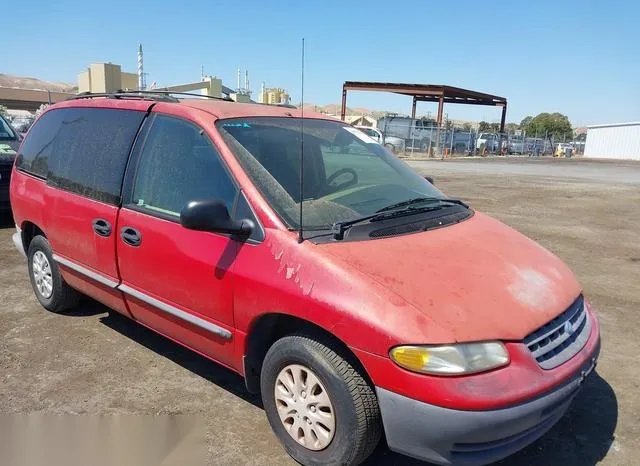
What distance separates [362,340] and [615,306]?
3969mm

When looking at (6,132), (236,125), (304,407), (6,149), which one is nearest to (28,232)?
(236,125)

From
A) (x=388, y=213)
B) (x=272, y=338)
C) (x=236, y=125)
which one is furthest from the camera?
(x=236, y=125)

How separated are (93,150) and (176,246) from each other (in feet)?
4.49

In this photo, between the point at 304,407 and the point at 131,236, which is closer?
the point at 304,407

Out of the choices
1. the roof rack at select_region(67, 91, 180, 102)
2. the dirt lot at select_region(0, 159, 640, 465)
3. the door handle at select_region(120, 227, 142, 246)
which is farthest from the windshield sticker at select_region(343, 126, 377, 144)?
the dirt lot at select_region(0, 159, 640, 465)

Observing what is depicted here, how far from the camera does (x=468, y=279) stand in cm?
265

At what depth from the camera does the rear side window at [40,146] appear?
456 cm

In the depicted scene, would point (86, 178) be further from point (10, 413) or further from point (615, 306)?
point (615, 306)

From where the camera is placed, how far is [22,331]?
4395 millimetres

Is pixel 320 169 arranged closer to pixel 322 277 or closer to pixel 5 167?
pixel 322 277

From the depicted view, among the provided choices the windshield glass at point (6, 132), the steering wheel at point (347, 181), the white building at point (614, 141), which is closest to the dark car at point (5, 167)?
the windshield glass at point (6, 132)

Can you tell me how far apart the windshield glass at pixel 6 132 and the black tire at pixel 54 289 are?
5.10m

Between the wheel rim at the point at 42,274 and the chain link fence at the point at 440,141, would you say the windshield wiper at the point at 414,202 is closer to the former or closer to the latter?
the wheel rim at the point at 42,274

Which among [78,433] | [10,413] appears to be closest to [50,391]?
[10,413]
